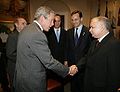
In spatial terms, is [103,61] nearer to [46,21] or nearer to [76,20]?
[46,21]

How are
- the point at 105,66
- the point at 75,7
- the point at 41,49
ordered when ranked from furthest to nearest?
1. the point at 75,7
2. the point at 105,66
3. the point at 41,49

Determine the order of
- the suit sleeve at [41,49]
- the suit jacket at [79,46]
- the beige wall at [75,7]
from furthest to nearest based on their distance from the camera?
the beige wall at [75,7], the suit jacket at [79,46], the suit sleeve at [41,49]

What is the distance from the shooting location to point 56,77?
4180 mm

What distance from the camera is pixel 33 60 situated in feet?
8.80

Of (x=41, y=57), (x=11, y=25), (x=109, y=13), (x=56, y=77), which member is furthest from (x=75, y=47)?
(x=109, y=13)

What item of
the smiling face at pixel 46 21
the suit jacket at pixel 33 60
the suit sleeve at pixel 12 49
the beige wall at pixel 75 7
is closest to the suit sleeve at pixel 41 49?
the suit jacket at pixel 33 60

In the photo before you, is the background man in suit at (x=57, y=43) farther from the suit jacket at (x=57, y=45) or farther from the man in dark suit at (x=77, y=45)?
the man in dark suit at (x=77, y=45)

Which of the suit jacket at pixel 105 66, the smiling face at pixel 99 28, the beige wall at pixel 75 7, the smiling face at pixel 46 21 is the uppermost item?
the beige wall at pixel 75 7

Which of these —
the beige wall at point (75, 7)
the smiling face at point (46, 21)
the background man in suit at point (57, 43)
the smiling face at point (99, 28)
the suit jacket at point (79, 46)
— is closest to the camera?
the smiling face at point (46, 21)

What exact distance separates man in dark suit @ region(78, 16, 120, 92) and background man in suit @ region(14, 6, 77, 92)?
1.74 ft

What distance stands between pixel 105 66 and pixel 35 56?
880mm

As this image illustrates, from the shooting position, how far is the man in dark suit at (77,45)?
3.90 metres

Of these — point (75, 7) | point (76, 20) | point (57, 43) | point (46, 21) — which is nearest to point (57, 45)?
point (57, 43)

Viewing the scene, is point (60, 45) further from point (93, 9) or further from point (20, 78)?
point (93, 9)
